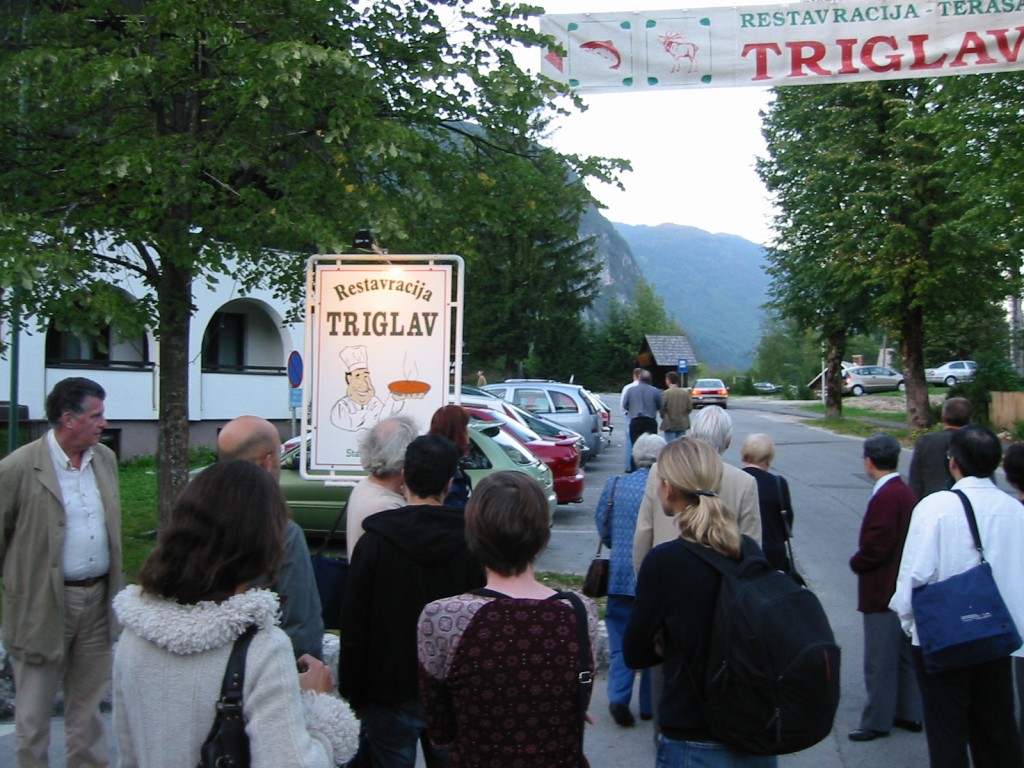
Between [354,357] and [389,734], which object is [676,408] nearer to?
[354,357]

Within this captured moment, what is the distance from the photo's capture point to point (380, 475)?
420 cm

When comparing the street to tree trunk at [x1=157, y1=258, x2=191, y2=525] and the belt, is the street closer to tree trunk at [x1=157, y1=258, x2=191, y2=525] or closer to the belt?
the belt

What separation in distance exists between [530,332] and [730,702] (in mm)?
52744

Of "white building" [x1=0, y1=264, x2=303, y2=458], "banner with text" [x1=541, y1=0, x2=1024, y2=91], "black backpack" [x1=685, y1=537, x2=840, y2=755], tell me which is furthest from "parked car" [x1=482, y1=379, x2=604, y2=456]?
"black backpack" [x1=685, y1=537, x2=840, y2=755]

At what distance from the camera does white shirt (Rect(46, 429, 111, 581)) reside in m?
4.57

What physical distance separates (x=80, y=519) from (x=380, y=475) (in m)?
1.50

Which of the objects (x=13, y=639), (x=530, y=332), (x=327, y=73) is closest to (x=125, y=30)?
(x=327, y=73)

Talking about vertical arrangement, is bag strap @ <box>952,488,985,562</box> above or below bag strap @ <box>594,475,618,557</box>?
above

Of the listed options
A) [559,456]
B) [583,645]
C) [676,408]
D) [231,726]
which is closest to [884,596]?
[583,645]

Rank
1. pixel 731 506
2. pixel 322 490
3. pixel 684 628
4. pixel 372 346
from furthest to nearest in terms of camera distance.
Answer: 1. pixel 322 490
2. pixel 372 346
3. pixel 731 506
4. pixel 684 628

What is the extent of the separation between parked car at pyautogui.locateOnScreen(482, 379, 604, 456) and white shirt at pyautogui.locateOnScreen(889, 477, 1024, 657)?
16.2m

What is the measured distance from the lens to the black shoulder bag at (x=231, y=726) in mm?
2279

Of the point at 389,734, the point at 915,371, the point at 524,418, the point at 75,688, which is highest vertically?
the point at 915,371

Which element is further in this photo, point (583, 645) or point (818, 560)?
point (818, 560)
